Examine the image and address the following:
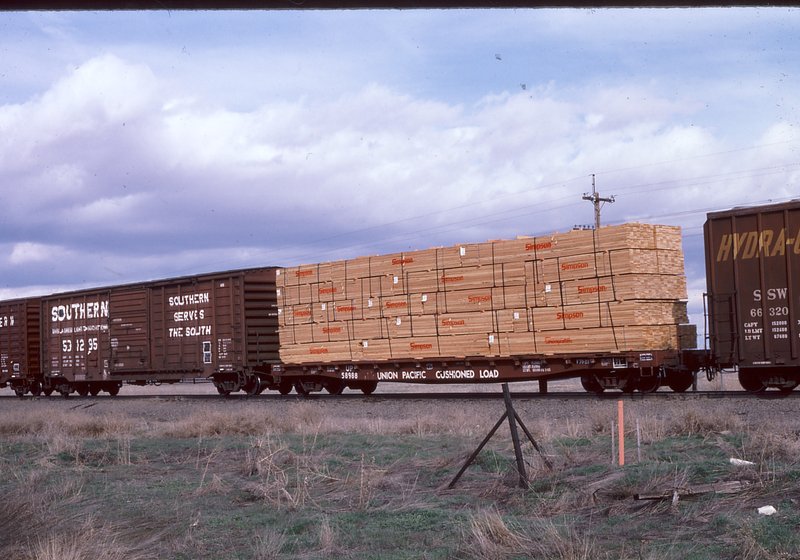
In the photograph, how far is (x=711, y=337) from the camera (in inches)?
717

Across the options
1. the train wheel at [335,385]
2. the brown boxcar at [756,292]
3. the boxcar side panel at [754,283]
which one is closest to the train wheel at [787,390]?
the brown boxcar at [756,292]

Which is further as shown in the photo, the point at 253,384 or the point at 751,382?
the point at 253,384

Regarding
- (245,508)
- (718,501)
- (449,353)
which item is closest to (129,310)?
(449,353)

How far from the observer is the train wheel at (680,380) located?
66.9 feet

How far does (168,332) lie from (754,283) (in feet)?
60.7

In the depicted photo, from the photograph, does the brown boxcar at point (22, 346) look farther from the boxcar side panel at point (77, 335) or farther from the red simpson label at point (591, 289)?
the red simpson label at point (591, 289)

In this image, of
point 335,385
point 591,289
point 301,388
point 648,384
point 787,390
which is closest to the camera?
point 787,390

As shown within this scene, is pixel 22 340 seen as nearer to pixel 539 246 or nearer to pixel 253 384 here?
pixel 253 384

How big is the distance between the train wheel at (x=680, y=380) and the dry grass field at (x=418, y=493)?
4681mm

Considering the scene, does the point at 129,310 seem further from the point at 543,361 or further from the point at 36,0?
the point at 36,0

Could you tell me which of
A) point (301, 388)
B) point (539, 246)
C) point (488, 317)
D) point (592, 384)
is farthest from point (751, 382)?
point (301, 388)

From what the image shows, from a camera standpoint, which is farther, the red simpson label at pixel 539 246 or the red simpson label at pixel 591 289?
the red simpson label at pixel 539 246

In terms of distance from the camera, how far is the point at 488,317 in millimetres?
21531

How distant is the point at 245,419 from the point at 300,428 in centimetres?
173
